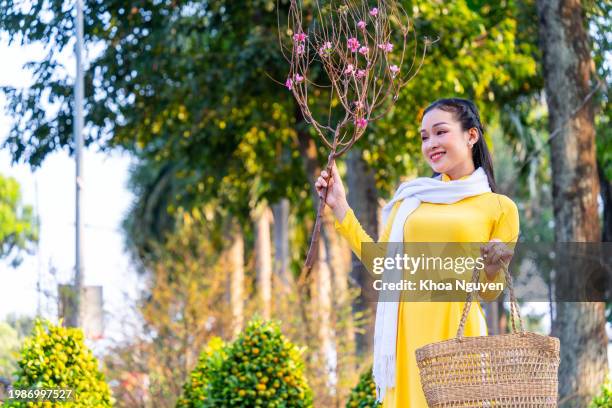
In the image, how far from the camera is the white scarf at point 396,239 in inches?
197

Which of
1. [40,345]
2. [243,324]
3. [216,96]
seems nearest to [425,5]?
[216,96]

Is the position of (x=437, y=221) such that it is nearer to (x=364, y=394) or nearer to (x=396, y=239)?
(x=396, y=239)

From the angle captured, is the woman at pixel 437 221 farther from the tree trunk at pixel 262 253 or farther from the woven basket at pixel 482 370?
the tree trunk at pixel 262 253

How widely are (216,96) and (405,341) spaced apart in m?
9.58

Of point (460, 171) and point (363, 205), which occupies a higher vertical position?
point (363, 205)

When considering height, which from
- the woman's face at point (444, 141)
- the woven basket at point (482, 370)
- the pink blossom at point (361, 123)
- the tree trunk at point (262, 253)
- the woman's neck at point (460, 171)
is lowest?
the woven basket at point (482, 370)

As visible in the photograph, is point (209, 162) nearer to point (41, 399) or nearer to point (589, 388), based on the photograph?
point (589, 388)

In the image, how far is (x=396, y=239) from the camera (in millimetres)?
5012

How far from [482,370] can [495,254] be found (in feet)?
1.60

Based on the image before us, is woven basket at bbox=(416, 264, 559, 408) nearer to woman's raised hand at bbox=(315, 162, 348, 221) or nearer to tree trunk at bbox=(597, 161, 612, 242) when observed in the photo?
woman's raised hand at bbox=(315, 162, 348, 221)

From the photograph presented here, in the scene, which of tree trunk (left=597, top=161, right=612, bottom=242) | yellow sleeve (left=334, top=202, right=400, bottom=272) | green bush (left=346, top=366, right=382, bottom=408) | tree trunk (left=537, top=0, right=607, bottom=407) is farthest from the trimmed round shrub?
tree trunk (left=597, top=161, right=612, bottom=242)

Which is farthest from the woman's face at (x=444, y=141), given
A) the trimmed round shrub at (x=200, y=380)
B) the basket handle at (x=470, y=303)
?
the trimmed round shrub at (x=200, y=380)

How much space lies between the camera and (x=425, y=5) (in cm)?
1341

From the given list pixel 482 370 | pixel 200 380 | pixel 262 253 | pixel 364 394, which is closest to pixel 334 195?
pixel 482 370
